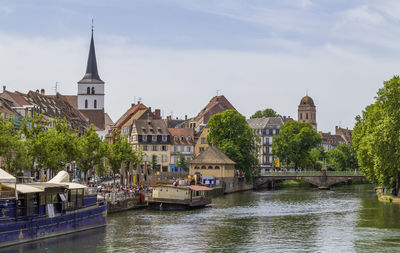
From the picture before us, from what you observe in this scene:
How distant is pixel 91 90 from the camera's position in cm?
18588

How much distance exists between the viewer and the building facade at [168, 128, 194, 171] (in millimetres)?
140500

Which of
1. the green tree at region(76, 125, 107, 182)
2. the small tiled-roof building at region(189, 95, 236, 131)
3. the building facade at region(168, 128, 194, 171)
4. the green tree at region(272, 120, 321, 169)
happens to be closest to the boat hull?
the green tree at region(76, 125, 107, 182)

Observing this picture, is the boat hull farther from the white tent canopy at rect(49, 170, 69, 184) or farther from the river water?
the white tent canopy at rect(49, 170, 69, 184)

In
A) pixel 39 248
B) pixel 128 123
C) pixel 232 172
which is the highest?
pixel 128 123

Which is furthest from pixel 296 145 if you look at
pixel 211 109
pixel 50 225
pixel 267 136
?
pixel 50 225

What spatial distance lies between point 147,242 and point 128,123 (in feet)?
355

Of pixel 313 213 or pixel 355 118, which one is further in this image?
pixel 355 118

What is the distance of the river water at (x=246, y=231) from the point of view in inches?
1825

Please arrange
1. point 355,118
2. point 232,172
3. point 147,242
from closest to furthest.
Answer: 1. point 147,242
2. point 355,118
3. point 232,172

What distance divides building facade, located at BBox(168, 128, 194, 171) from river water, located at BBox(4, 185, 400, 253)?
62.4m

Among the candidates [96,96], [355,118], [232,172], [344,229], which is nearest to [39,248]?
[344,229]

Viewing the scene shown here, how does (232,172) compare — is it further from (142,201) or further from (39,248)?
(39,248)

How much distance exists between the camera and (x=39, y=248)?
146 ft

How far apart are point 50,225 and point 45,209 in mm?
1122
